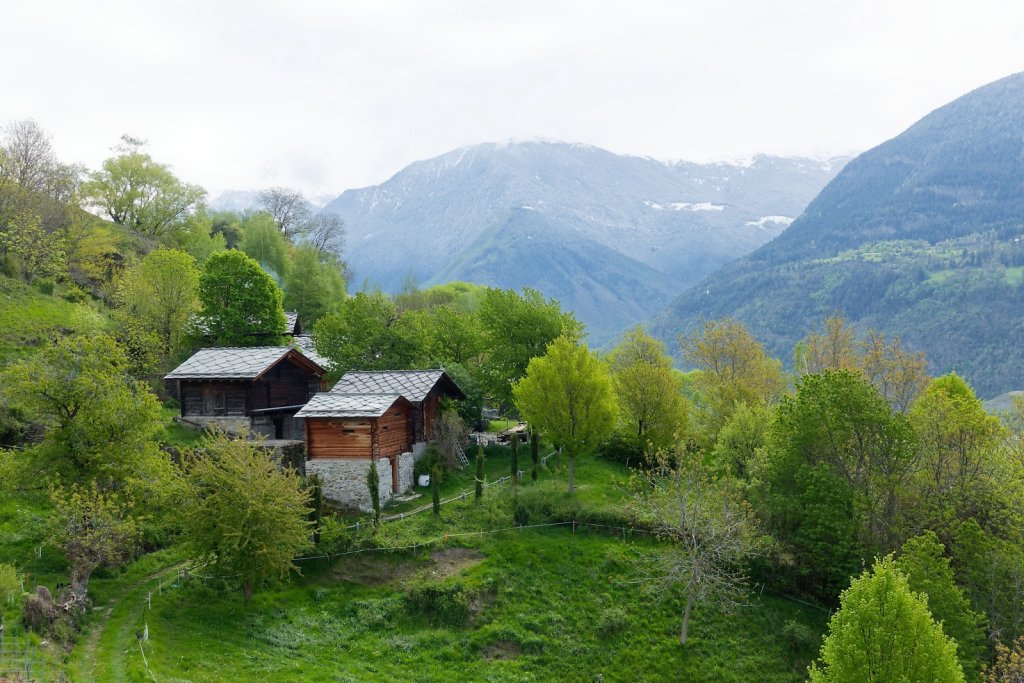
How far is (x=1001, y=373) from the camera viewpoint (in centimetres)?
18350

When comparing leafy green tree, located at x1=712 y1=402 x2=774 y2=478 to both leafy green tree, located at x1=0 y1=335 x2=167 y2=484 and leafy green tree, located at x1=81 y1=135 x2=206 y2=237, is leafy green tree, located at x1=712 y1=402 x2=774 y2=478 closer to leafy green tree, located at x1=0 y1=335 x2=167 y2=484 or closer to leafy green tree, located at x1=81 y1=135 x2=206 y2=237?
leafy green tree, located at x1=0 y1=335 x2=167 y2=484

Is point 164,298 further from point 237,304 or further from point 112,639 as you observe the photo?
point 112,639

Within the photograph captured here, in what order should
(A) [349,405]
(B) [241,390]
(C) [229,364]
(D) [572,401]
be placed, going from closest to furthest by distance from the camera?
(A) [349,405] < (D) [572,401] < (B) [241,390] < (C) [229,364]

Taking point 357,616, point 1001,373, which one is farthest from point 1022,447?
point 1001,373

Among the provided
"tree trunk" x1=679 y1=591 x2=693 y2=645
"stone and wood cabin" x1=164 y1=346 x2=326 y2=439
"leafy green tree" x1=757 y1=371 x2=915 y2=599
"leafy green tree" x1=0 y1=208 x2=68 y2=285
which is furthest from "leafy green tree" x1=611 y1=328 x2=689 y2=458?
"leafy green tree" x1=0 y1=208 x2=68 y2=285

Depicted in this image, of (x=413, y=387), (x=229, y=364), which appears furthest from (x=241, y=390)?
(x=413, y=387)

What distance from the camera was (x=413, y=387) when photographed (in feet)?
160

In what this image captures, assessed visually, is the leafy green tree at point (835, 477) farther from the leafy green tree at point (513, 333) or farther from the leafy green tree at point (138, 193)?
the leafy green tree at point (138, 193)

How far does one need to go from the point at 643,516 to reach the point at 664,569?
123 inches

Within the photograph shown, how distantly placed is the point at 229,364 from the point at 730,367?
150 ft

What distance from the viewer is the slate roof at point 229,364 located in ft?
162

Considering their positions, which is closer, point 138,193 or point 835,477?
point 835,477

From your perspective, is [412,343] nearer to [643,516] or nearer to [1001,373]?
[643,516]

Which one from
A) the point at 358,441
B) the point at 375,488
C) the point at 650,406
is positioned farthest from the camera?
the point at 650,406
